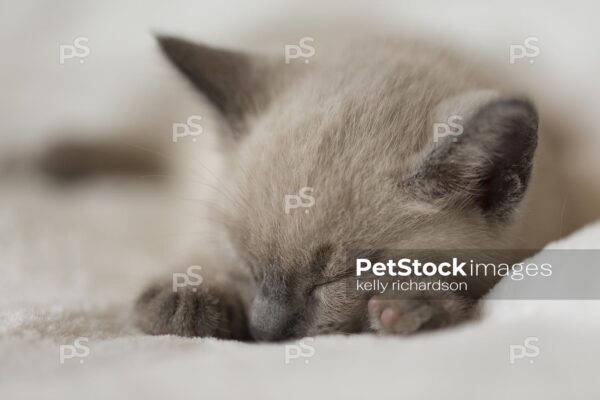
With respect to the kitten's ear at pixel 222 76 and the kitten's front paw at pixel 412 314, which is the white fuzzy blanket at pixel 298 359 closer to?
the kitten's front paw at pixel 412 314

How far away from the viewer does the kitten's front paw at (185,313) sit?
124 centimetres

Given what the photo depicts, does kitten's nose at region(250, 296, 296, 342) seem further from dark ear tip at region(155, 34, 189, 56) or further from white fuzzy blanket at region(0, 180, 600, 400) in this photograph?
dark ear tip at region(155, 34, 189, 56)

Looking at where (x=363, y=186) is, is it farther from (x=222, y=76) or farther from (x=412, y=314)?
(x=222, y=76)

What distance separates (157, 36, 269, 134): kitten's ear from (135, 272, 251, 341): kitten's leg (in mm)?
445

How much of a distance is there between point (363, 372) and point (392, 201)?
0.40 metres

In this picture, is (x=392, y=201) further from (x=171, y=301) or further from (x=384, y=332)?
(x=171, y=301)

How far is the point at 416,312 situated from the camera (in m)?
1.06

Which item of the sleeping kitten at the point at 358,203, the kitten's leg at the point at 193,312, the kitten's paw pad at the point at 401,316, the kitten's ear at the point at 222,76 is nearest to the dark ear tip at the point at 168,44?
the kitten's ear at the point at 222,76

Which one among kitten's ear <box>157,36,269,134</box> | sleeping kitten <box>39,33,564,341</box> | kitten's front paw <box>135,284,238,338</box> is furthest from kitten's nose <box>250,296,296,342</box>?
kitten's ear <box>157,36,269,134</box>

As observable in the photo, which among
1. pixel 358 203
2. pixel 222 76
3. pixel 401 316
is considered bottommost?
pixel 401 316

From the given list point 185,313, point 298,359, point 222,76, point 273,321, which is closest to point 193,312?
point 185,313

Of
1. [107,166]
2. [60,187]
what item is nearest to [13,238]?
[60,187]

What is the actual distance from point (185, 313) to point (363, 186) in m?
0.45

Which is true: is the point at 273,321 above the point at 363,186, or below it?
below
